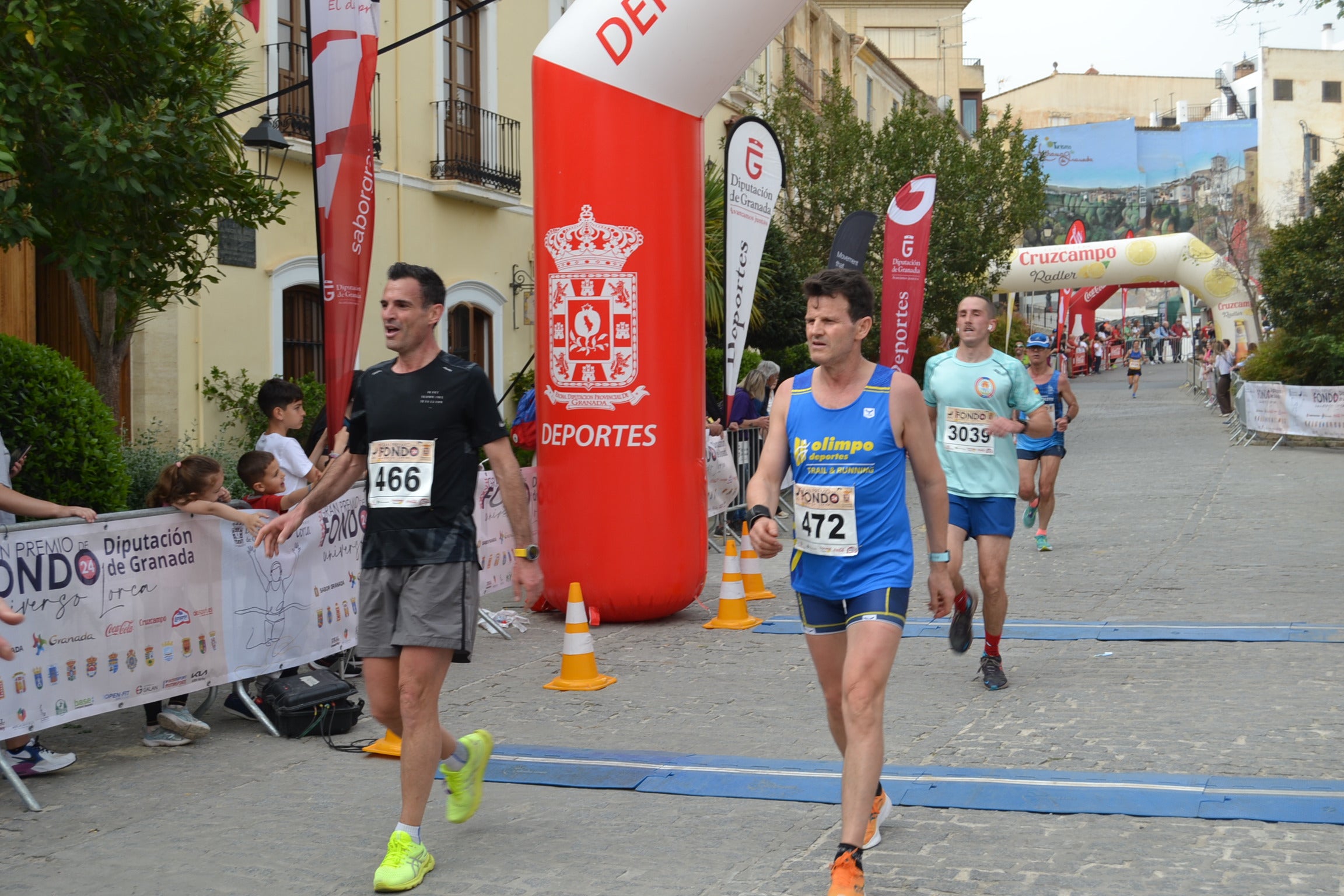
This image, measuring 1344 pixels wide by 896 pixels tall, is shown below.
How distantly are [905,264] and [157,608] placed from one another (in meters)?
10.4

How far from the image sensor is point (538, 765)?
578 centimetres

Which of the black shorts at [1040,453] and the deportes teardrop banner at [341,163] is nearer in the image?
the deportes teardrop banner at [341,163]

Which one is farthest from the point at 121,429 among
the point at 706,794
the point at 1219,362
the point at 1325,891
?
the point at 1219,362

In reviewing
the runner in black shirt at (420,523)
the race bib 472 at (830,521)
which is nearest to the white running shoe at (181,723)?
the runner in black shirt at (420,523)

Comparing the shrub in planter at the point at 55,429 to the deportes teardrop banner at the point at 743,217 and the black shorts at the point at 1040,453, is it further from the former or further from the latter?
the black shorts at the point at 1040,453

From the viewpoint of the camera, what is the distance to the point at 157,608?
6.05m

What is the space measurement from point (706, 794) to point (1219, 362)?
26.9 meters

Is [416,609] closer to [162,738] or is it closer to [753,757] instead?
[753,757]

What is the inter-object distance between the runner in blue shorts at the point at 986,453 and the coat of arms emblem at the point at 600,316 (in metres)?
2.32

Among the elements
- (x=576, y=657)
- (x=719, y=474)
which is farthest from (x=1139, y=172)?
(x=576, y=657)

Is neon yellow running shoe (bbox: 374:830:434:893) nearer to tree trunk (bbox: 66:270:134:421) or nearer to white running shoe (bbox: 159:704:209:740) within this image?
white running shoe (bbox: 159:704:209:740)

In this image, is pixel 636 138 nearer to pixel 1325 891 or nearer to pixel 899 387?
pixel 899 387

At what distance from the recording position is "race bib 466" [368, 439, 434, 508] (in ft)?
15.0

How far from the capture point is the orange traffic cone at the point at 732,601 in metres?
9.09
